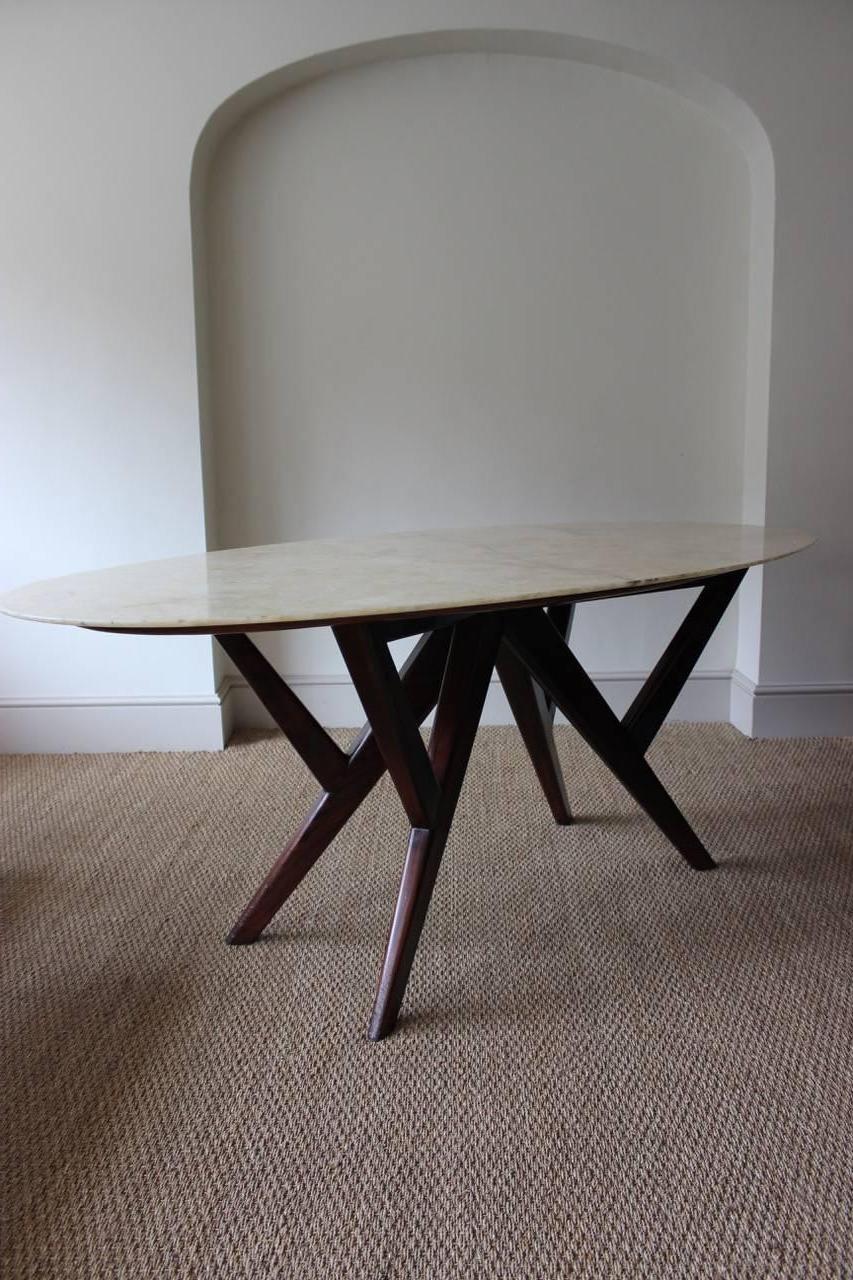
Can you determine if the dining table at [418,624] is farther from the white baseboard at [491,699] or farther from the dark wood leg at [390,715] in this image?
the white baseboard at [491,699]

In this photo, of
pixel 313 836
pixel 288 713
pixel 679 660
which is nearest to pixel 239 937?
pixel 313 836

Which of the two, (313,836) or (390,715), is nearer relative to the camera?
(390,715)

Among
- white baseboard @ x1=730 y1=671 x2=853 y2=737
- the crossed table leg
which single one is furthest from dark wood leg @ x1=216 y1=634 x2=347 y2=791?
white baseboard @ x1=730 y1=671 x2=853 y2=737

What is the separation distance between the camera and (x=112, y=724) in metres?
2.89

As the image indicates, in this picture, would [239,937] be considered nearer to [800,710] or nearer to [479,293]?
[800,710]

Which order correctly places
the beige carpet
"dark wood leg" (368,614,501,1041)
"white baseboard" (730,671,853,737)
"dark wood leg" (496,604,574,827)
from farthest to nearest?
"white baseboard" (730,671,853,737) < "dark wood leg" (496,604,574,827) < "dark wood leg" (368,614,501,1041) < the beige carpet

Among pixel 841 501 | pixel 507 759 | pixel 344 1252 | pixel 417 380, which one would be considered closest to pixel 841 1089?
pixel 344 1252

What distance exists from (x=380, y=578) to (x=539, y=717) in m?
0.85

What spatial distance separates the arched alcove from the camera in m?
2.74

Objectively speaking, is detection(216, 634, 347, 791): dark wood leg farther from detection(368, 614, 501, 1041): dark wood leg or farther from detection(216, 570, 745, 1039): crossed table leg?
detection(368, 614, 501, 1041): dark wood leg

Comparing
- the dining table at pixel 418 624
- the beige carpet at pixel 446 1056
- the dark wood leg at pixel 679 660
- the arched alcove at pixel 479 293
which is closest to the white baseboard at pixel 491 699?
the arched alcove at pixel 479 293

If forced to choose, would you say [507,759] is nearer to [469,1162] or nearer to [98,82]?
[469,1162]

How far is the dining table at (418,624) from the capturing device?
124 cm

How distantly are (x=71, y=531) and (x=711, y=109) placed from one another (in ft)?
7.57
